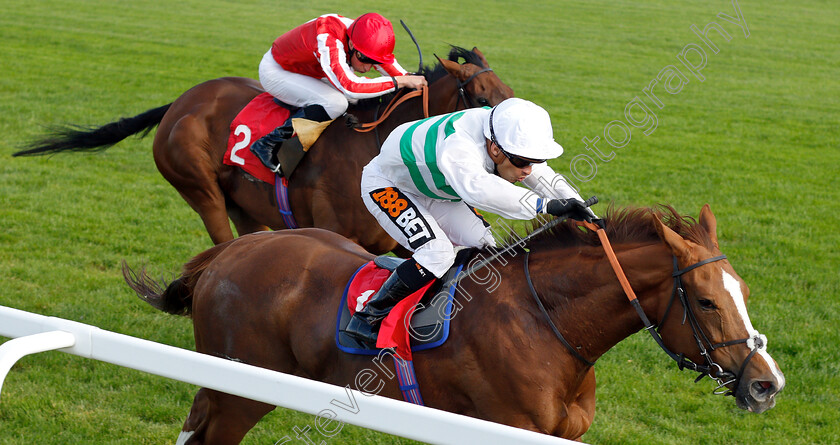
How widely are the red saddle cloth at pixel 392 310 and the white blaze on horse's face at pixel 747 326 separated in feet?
3.71

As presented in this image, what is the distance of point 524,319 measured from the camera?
10.0 ft

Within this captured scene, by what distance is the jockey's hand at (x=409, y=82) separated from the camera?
5277 millimetres

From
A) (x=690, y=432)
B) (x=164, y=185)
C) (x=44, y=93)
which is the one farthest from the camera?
(x=44, y=93)

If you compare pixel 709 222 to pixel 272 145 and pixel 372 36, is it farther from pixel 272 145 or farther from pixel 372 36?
pixel 272 145

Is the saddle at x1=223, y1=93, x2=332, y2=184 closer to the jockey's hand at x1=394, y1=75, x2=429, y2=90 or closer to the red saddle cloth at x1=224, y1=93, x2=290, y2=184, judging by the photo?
the red saddle cloth at x1=224, y1=93, x2=290, y2=184

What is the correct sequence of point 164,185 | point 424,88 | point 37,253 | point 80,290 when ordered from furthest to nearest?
1. point 164,185
2. point 37,253
3. point 80,290
4. point 424,88

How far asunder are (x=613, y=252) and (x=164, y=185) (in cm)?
686

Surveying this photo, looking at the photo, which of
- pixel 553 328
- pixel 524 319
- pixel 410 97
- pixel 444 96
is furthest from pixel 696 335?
pixel 410 97

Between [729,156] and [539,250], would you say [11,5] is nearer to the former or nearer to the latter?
[729,156]

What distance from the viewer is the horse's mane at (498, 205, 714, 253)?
9.39ft

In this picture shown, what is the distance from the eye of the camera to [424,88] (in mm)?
5316

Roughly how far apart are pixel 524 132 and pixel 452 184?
0.34m

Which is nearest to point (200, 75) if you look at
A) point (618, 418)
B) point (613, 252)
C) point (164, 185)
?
point (164, 185)

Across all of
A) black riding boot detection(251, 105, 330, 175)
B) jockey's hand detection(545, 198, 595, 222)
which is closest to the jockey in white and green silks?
jockey's hand detection(545, 198, 595, 222)
